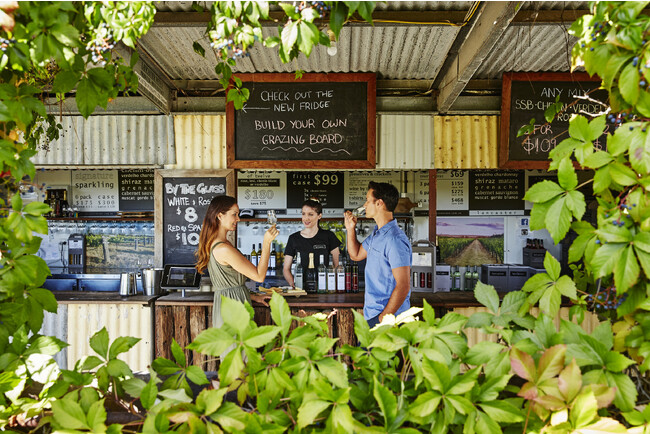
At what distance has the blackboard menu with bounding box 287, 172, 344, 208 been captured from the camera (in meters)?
6.54

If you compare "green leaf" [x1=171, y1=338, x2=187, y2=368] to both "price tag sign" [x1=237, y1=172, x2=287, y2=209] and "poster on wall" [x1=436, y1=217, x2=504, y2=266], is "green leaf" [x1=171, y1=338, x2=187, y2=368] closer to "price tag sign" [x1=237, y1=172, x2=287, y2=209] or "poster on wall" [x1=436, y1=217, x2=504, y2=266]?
"price tag sign" [x1=237, y1=172, x2=287, y2=209]

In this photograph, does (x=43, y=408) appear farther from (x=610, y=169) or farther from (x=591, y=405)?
(x=610, y=169)

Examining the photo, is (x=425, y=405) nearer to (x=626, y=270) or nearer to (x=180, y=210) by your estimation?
(x=626, y=270)

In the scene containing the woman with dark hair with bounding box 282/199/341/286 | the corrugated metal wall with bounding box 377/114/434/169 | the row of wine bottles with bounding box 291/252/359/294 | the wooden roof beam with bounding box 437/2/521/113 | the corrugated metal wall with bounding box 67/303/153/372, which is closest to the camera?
the wooden roof beam with bounding box 437/2/521/113

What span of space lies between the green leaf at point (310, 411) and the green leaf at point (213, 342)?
0.21 metres

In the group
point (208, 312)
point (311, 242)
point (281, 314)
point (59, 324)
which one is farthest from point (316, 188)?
point (281, 314)

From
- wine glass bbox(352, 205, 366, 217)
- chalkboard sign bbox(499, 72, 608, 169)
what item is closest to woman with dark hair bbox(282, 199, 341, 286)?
wine glass bbox(352, 205, 366, 217)

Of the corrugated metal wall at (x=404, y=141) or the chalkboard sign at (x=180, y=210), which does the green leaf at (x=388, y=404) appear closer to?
the corrugated metal wall at (x=404, y=141)

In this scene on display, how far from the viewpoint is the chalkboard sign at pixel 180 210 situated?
4.61m

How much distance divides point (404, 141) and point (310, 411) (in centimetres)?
395

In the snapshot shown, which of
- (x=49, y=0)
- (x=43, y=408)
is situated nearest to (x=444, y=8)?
(x=49, y=0)

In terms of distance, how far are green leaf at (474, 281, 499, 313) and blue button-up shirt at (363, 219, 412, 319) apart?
5.33ft

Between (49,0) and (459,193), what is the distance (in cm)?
617

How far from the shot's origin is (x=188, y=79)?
4.57m
